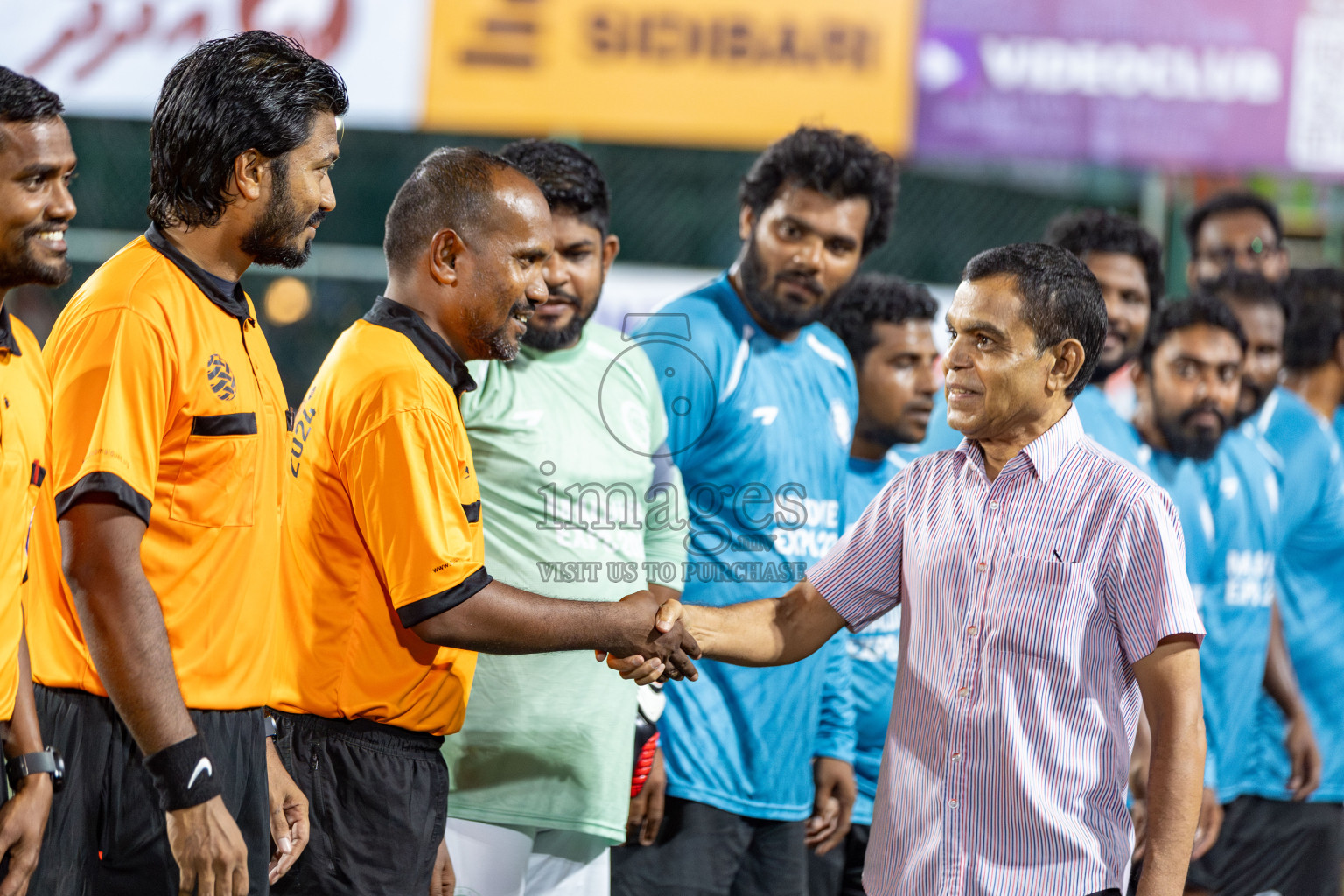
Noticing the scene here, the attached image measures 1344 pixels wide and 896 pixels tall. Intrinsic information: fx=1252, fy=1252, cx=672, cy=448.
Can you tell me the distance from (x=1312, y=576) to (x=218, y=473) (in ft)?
15.8

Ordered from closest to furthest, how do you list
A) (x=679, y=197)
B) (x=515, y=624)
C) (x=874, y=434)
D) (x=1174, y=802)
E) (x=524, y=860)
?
(x=1174, y=802)
(x=515, y=624)
(x=524, y=860)
(x=874, y=434)
(x=679, y=197)

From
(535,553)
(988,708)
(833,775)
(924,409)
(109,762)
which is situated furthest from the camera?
(924,409)

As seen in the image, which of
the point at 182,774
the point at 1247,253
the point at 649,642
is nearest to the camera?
the point at 182,774

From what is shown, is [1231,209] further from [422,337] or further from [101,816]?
[101,816]

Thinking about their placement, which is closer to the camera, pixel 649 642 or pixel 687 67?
pixel 649 642

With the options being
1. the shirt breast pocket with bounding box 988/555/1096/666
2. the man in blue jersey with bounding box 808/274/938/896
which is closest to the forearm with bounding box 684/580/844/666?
the shirt breast pocket with bounding box 988/555/1096/666

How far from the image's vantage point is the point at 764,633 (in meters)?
3.17

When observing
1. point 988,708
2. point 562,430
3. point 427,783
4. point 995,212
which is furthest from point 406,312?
point 995,212

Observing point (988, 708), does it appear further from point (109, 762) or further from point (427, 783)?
point (109, 762)

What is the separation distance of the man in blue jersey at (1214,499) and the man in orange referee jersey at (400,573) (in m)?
2.82

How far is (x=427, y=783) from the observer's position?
2.84 metres

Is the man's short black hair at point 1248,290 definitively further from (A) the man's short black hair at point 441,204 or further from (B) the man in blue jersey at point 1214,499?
(A) the man's short black hair at point 441,204

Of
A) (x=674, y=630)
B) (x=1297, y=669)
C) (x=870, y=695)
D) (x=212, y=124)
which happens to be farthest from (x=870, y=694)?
(x=212, y=124)

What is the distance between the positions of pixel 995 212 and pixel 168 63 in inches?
268
